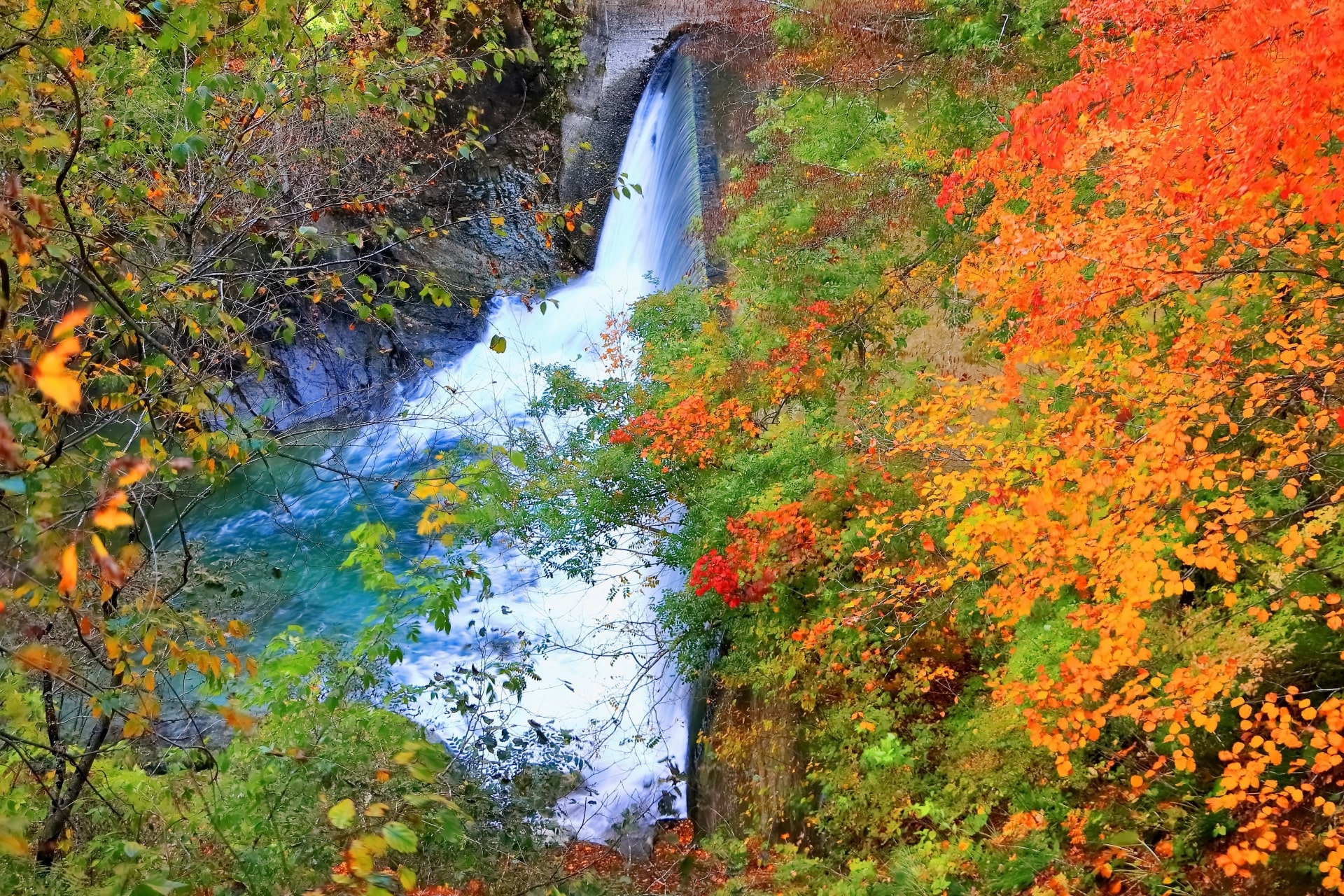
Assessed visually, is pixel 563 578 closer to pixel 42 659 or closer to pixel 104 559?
pixel 42 659

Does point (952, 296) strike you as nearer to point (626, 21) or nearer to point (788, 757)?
point (788, 757)

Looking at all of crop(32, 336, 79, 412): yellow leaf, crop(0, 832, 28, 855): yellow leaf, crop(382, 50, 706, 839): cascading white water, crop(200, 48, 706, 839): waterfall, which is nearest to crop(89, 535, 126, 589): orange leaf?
crop(32, 336, 79, 412): yellow leaf

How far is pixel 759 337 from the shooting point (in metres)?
7.53

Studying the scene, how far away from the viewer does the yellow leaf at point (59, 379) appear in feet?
3.88

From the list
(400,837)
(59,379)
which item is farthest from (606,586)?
(59,379)

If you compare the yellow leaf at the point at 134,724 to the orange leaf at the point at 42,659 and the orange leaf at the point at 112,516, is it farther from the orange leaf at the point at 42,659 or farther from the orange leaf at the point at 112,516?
the orange leaf at the point at 112,516

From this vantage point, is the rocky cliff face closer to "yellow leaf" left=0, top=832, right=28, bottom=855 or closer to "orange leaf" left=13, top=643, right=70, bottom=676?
"orange leaf" left=13, top=643, right=70, bottom=676

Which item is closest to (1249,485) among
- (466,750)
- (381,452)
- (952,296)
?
(952,296)

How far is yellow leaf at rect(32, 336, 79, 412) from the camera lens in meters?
1.18

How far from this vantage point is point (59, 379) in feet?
3.94

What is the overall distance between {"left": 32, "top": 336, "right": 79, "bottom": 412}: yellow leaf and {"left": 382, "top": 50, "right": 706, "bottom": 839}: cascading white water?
8.60 ft

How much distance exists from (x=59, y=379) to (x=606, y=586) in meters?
8.45

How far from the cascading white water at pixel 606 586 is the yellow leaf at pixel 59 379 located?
2622mm

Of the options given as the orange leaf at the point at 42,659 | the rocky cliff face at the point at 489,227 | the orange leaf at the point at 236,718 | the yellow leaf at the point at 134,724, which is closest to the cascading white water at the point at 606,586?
the rocky cliff face at the point at 489,227
